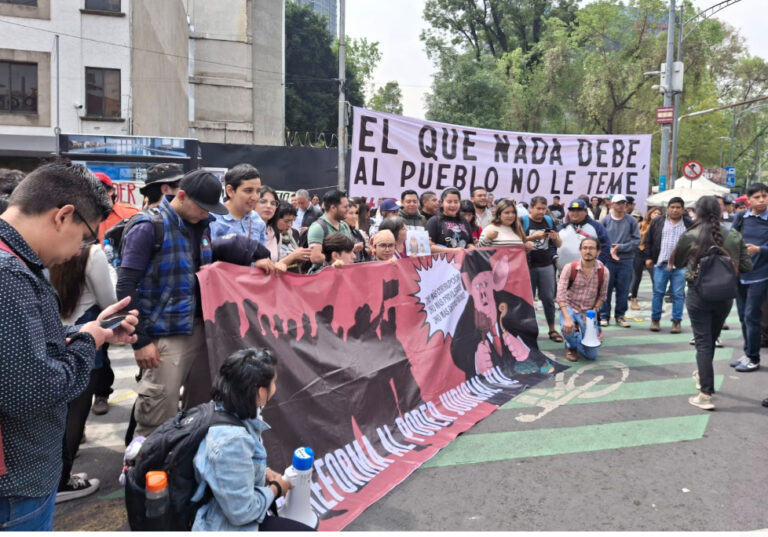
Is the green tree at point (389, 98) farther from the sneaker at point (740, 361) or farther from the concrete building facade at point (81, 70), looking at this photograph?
the sneaker at point (740, 361)

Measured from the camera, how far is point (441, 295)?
5.58m

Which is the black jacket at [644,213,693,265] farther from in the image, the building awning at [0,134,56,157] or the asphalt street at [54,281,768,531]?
the building awning at [0,134,56,157]

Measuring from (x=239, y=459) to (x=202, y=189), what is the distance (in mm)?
1649

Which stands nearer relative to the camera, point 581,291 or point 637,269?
point 581,291

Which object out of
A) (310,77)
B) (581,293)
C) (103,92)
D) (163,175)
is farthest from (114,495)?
(310,77)

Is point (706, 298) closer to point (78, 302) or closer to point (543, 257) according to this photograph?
point (543, 257)

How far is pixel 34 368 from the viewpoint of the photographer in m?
1.72

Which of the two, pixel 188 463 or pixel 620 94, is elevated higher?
pixel 620 94

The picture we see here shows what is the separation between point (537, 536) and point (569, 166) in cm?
700

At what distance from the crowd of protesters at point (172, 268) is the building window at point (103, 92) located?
16.7 metres

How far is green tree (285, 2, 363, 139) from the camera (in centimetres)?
5006

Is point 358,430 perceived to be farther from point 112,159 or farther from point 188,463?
point 112,159

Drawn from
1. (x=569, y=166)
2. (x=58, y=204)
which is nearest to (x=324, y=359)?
(x=58, y=204)

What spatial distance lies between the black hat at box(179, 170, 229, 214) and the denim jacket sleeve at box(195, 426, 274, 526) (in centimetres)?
147
